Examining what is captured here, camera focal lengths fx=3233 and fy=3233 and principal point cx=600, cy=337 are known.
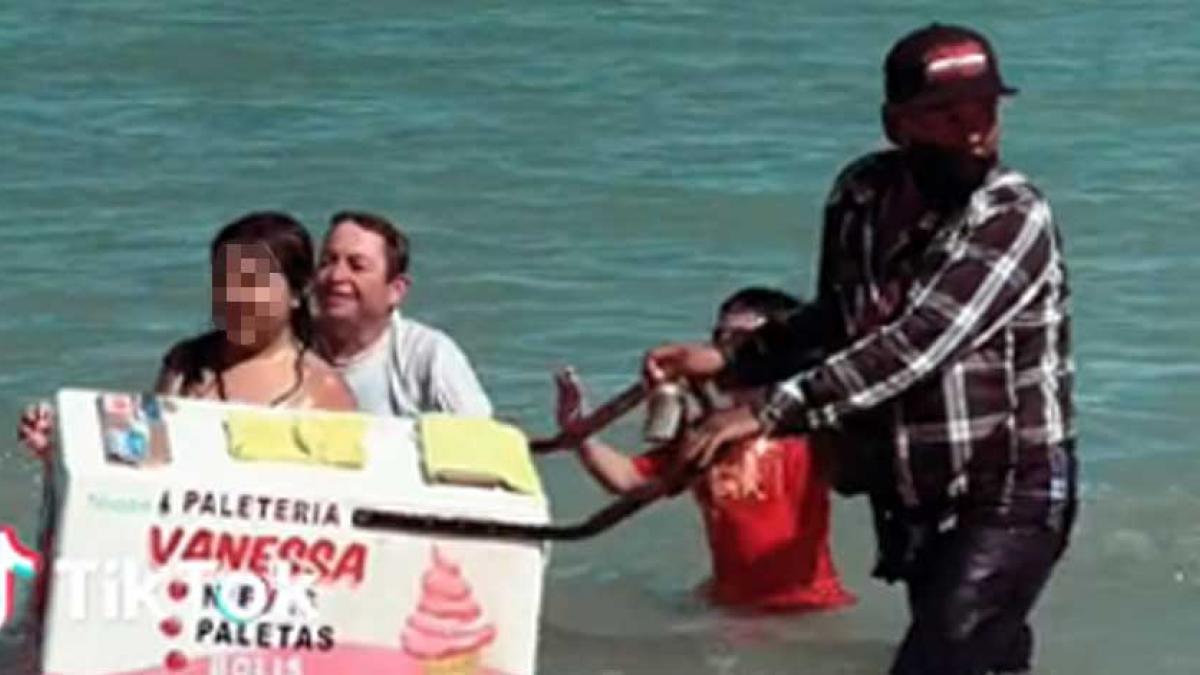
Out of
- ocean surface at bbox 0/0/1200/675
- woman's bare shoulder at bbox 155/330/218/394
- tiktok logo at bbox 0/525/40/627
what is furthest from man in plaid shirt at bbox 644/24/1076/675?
ocean surface at bbox 0/0/1200/675

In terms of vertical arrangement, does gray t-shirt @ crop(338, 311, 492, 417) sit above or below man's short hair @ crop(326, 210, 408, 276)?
below

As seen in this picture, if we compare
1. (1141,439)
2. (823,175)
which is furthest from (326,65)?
(1141,439)

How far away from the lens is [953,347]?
544cm

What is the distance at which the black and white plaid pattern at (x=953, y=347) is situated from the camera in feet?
17.7

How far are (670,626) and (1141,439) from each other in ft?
6.91

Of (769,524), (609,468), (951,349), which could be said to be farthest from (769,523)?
(951,349)

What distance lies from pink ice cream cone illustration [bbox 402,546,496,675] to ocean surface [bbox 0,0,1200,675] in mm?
1749

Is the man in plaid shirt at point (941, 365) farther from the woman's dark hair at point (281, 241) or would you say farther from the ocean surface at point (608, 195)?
the ocean surface at point (608, 195)

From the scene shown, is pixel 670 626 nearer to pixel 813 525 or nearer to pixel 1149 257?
pixel 813 525

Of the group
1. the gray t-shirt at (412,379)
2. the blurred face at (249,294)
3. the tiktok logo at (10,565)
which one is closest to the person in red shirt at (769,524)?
the gray t-shirt at (412,379)

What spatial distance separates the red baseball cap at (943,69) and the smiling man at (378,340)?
3.80 ft

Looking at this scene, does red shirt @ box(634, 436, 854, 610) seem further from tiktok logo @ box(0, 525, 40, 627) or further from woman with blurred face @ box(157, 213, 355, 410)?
tiktok logo @ box(0, 525, 40, 627)

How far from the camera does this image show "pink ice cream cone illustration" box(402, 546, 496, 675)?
4883mm

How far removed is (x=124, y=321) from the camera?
34.0ft
